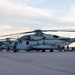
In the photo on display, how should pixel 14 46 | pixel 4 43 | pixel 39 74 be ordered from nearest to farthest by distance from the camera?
pixel 39 74 < pixel 14 46 < pixel 4 43

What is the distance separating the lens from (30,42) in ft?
190

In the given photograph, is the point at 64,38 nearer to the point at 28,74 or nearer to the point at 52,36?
the point at 52,36

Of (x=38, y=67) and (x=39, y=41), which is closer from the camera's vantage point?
(x=38, y=67)

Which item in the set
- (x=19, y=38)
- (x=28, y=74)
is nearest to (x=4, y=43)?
(x=19, y=38)

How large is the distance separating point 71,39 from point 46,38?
611cm

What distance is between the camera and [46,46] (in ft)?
190

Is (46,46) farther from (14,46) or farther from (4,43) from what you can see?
(4,43)

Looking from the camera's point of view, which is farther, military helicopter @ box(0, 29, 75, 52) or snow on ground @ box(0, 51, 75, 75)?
military helicopter @ box(0, 29, 75, 52)

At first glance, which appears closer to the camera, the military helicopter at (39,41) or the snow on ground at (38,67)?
the snow on ground at (38,67)

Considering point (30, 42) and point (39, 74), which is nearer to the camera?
point (39, 74)

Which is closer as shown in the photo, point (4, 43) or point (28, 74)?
point (28, 74)

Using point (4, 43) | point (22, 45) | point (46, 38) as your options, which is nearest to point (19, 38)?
point (22, 45)

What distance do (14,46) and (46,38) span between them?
756 centimetres

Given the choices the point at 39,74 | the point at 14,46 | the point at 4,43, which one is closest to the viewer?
the point at 39,74
